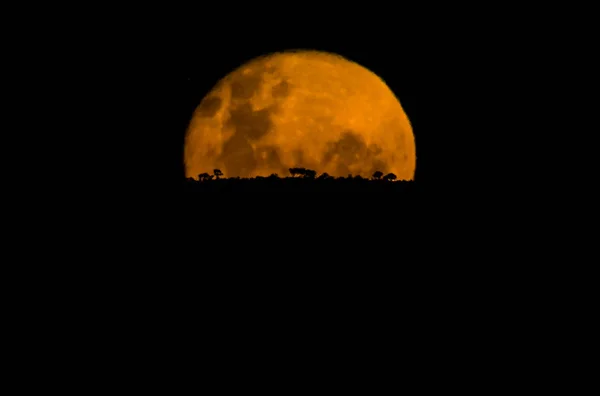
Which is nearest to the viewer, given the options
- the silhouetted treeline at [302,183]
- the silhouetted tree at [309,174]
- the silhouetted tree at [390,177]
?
the silhouetted treeline at [302,183]

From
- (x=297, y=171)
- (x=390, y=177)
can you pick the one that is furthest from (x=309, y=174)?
(x=390, y=177)

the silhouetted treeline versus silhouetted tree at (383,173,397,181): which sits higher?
silhouetted tree at (383,173,397,181)

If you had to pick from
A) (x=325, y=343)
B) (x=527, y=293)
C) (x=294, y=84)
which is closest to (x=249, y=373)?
(x=325, y=343)

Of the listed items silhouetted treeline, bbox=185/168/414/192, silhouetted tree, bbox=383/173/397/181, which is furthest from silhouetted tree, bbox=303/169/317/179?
silhouetted tree, bbox=383/173/397/181

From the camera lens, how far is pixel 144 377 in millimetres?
3617

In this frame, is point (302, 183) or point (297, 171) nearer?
point (302, 183)

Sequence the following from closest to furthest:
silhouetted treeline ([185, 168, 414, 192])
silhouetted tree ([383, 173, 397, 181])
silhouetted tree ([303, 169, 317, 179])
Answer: silhouetted treeline ([185, 168, 414, 192]), silhouetted tree ([303, 169, 317, 179]), silhouetted tree ([383, 173, 397, 181])

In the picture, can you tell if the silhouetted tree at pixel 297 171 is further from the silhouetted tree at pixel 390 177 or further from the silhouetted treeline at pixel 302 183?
the silhouetted tree at pixel 390 177

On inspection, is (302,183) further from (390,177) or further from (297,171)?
(390,177)

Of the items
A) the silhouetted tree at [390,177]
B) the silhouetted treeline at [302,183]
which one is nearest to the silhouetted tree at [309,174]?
the silhouetted treeline at [302,183]

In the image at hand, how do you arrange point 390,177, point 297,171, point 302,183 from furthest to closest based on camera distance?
point 390,177, point 297,171, point 302,183

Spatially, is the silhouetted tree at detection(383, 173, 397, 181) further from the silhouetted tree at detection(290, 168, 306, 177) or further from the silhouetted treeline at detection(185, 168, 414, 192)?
the silhouetted tree at detection(290, 168, 306, 177)

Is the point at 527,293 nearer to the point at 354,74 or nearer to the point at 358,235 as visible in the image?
the point at 358,235

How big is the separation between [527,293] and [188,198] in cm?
231
